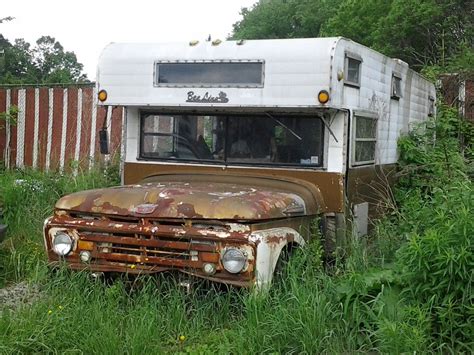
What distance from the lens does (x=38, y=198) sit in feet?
27.7

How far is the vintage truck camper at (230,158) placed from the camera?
16.0 feet

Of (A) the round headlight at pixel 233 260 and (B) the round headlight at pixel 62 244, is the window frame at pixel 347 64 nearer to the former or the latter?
(A) the round headlight at pixel 233 260

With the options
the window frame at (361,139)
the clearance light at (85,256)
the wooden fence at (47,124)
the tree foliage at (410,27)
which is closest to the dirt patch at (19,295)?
the clearance light at (85,256)

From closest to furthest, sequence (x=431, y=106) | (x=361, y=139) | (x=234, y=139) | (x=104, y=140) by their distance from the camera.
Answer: (x=234, y=139) < (x=361, y=139) < (x=104, y=140) < (x=431, y=106)

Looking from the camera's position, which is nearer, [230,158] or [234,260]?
[234,260]

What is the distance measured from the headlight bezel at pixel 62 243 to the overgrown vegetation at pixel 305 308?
0.53 feet

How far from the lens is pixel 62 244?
5227 mm

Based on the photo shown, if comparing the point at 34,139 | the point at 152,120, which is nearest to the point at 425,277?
the point at 152,120

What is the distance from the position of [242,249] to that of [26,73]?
2287 centimetres

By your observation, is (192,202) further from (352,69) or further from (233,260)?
(352,69)

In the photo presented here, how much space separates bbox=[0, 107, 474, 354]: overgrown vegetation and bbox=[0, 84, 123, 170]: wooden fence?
24.4 feet

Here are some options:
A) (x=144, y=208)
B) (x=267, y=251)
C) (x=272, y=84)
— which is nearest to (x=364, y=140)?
(x=272, y=84)

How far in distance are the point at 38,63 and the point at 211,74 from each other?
→ 2336 centimetres

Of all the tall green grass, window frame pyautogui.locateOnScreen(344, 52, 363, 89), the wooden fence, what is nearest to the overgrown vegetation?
the tall green grass
